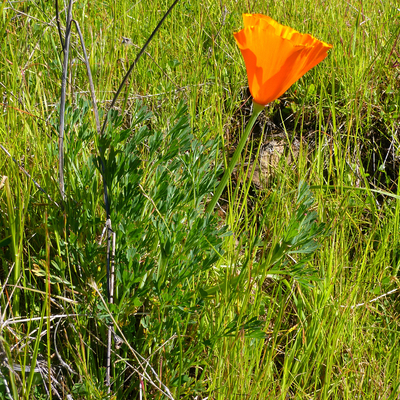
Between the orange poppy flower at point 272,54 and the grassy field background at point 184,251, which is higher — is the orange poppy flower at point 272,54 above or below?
above

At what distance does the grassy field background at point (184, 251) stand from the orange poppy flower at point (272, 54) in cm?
30

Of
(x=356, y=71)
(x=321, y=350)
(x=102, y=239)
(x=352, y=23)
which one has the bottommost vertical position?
(x=321, y=350)

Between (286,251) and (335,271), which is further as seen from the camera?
(335,271)

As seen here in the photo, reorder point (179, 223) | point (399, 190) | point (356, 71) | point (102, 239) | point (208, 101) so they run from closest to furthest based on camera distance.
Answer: point (179, 223) < point (102, 239) < point (399, 190) < point (208, 101) < point (356, 71)

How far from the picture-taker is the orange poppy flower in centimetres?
121

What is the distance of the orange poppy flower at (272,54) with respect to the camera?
1215mm

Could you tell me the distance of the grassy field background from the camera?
4.11 ft

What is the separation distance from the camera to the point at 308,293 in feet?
5.55

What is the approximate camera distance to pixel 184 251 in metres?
1.28

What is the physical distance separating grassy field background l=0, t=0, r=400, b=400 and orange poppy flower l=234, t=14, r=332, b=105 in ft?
0.98

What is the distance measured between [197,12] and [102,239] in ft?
7.18

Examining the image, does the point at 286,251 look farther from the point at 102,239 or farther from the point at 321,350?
the point at 102,239

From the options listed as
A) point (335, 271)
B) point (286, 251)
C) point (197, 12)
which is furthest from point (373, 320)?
point (197, 12)

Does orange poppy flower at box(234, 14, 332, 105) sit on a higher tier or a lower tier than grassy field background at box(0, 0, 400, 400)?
higher
